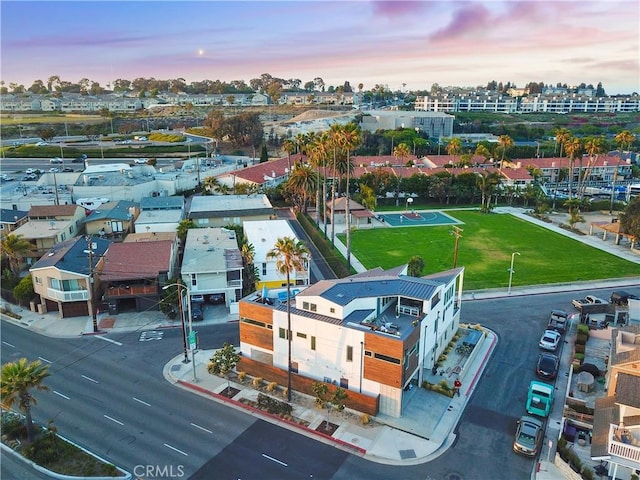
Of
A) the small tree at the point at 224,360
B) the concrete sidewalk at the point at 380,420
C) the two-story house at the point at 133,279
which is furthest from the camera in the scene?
the two-story house at the point at 133,279

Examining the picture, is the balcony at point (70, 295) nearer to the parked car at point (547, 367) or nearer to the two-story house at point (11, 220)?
the two-story house at point (11, 220)

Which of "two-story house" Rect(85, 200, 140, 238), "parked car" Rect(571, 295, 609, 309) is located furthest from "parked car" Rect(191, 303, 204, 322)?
"parked car" Rect(571, 295, 609, 309)

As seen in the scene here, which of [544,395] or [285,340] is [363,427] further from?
[544,395]

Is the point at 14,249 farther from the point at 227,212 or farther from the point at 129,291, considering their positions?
the point at 227,212

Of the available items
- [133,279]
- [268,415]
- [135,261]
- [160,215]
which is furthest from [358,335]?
[160,215]

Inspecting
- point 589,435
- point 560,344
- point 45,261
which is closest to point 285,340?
point 589,435

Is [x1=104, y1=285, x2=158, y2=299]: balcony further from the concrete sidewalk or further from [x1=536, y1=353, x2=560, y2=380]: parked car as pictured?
[x1=536, y1=353, x2=560, y2=380]: parked car

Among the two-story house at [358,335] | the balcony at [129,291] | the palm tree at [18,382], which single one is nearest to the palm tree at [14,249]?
the balcony at [129,291]
